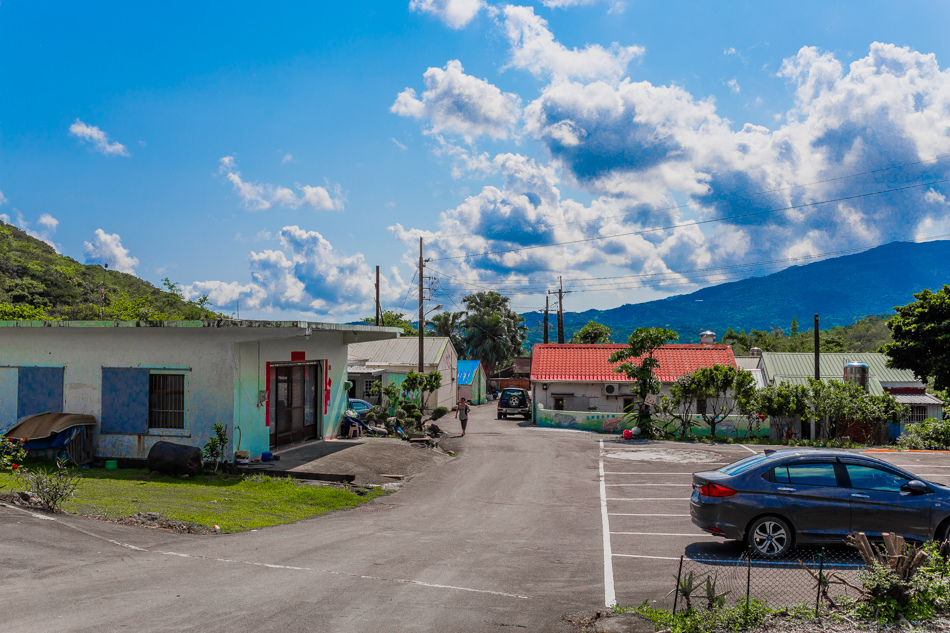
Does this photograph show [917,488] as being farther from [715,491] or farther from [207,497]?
[207,497]

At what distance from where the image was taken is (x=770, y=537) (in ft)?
29.2

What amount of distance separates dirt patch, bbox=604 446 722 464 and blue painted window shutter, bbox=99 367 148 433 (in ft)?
48.6

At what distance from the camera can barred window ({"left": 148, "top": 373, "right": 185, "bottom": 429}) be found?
16.8 meters

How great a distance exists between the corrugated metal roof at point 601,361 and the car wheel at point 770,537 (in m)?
26.7

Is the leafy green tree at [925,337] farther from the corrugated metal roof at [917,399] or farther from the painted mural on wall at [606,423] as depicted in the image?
the painted mural on wall at [606,423]

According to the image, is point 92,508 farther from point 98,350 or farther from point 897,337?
point 897,337

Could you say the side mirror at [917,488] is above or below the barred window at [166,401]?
below

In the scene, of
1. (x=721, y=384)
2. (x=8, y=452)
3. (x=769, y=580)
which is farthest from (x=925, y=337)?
(x=8, y=452)

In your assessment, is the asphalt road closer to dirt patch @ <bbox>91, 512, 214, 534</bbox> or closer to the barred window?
dirt patch @ <bbox>91, 512, 214, 534</bbox>

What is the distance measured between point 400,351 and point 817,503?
34291 mm

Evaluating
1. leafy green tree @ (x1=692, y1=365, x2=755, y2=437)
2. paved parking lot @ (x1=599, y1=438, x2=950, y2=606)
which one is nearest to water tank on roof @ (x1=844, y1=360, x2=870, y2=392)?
leafy green tree @ (x1=692, y1=365, x2=755, y2=437)

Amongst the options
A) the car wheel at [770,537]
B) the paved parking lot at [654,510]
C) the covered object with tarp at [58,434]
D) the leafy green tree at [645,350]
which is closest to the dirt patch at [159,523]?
the paved parking lot at [654,510]

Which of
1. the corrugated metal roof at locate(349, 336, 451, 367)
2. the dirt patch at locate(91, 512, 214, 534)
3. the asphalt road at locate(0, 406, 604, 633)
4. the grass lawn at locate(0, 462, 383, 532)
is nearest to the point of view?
the asphalt road at locate(0, 406, 604, 633)

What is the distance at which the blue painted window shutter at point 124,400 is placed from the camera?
17000 mm
